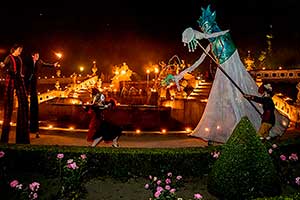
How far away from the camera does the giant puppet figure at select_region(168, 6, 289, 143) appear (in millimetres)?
9438

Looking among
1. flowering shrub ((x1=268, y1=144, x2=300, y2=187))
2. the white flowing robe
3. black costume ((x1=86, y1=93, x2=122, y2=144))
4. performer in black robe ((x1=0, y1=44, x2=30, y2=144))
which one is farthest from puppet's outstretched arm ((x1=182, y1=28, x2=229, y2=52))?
performer in black robe ((x1=0, y1=44, x2=30, y2=144))

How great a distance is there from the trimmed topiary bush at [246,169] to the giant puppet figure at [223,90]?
130 inches

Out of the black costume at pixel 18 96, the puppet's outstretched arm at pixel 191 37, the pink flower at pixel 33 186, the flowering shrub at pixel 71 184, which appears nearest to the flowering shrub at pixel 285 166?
the puppet's outstretched arm at pixel 191 37

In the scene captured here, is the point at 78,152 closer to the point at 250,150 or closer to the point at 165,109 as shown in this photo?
the point at 250,150

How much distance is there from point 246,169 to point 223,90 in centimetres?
407

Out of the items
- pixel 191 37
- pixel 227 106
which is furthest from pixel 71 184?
pixel 227 106

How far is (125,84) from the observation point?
2461cm

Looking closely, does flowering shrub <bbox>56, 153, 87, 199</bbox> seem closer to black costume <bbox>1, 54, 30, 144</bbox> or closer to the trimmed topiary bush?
the trimmed topiary bush

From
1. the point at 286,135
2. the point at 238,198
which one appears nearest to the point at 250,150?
the point at 238,198

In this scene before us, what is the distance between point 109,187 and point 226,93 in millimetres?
4422

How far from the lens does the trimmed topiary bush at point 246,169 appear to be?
5.88 meters

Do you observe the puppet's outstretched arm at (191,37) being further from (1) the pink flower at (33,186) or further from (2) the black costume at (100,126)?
(1) the pink flower at (33,186)

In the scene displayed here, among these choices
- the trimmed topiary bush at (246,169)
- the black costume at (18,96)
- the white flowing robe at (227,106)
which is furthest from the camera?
the white flowing robe at (227,106)

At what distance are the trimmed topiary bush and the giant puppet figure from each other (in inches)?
130
